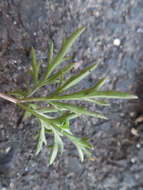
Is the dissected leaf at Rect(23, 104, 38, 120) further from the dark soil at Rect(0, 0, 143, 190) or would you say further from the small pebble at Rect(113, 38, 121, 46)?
the small pebble at Rect(113, 38, 121, 46)

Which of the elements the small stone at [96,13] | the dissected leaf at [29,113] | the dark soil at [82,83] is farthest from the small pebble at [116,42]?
the dissected leaf at [29,113]

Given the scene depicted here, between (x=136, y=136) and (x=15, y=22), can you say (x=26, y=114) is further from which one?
(x=136, y=136)

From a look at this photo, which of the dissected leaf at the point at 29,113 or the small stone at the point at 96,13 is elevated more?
the small stone at the point at 96,13

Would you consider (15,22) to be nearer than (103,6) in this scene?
Yes

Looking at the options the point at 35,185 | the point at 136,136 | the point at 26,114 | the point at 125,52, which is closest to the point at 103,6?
the point at 125,52

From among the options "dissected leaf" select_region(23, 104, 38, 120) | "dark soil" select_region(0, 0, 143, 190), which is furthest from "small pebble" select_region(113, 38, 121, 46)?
"dissected leaf" select_region(23, 104, 38, 120)

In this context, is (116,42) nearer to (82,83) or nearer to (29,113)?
(82,83)

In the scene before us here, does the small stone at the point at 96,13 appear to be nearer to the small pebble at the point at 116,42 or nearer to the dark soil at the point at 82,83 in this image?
the dark soil at the point at 82,83

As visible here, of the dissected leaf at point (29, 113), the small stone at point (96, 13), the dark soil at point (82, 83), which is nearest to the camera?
the dissected leaf at point (29, 113)
